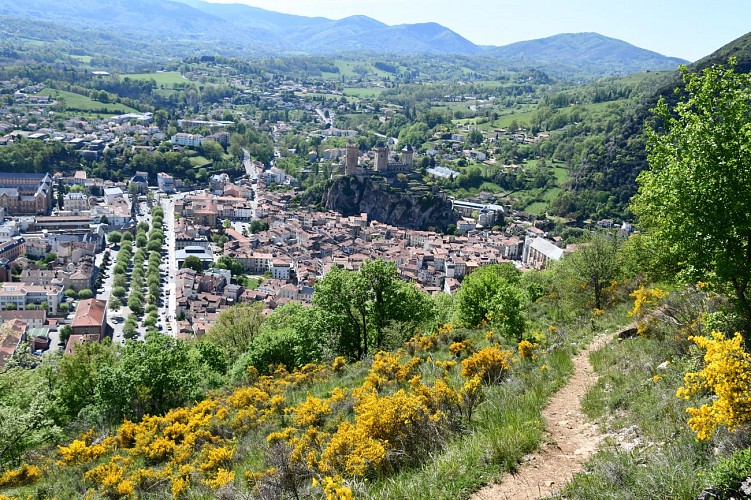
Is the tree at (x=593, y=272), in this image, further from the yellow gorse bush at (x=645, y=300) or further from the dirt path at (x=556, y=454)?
the dirt path at (x=556, y=454)

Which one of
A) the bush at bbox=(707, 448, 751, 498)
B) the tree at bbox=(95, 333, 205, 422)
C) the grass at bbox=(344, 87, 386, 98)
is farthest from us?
the grass at bbox=(344, 87, 386, 98)

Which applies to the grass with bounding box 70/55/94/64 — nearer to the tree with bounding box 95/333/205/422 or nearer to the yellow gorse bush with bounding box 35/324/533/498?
the tree with bounding box 95/333/205/422

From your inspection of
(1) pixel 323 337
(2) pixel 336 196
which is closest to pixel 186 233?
(2) pixel 336 196

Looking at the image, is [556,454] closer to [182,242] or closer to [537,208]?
[182,242]

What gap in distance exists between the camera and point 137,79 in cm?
14950

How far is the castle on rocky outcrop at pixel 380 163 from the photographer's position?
8206cm

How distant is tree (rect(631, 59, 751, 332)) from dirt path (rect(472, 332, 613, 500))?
2.17 m

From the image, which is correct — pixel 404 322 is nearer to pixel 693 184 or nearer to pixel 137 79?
pixel 693 184

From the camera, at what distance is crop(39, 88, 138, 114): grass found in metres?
113

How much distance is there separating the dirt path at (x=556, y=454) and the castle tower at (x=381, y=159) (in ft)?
255

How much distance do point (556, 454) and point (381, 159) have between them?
79911 millimetres

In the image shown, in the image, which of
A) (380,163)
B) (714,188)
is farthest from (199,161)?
(714,188)

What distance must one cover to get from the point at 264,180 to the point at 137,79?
7956 centimetres

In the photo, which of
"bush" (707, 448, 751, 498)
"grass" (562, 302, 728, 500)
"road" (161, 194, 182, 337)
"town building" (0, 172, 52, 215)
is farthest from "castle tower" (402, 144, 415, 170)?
"bush" (707, 448, 751, 498)
